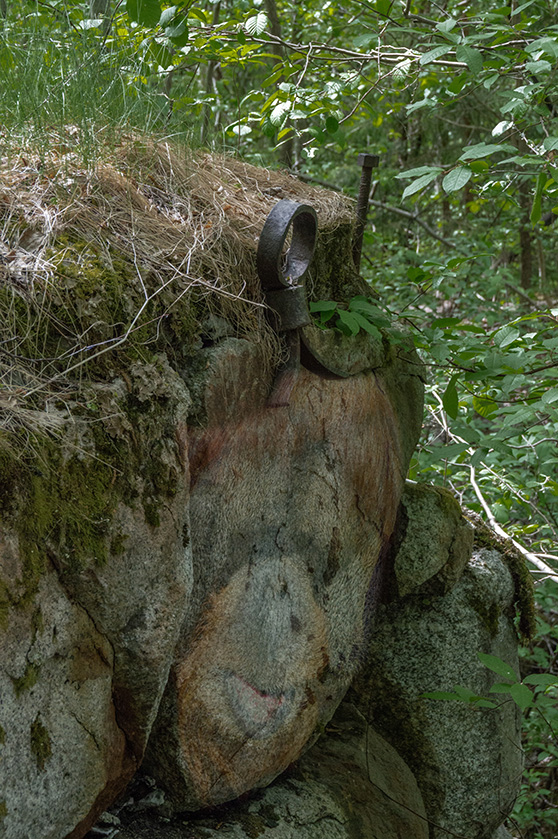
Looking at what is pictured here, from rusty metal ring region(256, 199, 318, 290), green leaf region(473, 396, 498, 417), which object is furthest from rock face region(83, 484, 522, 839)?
rusty metal ring region(256, 199, 318, 290)

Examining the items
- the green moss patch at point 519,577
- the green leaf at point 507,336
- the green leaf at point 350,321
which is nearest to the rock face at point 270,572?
the green leaf at point 350,321

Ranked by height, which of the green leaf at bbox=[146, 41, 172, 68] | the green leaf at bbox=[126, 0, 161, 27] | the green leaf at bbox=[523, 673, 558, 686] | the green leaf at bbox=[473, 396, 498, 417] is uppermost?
the green leaf at bbox=[126, 0, 161, 27]

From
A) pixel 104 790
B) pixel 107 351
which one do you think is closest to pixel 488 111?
pixel 107 351

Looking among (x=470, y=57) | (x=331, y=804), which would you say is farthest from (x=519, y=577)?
(x=470, y=57)

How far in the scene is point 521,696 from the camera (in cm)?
238

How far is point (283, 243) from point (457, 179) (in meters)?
0.74

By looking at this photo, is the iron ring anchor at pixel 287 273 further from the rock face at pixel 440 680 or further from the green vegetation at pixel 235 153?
the rock face at pixel 440 680

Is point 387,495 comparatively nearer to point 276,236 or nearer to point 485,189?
point 276,236

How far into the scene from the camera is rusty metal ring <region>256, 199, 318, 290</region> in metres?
2.35

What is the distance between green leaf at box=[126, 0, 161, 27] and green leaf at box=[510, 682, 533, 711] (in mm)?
2759

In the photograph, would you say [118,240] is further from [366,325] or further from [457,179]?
[457,179]

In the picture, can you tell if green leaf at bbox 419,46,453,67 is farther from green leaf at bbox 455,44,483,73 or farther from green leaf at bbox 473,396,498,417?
green leaf at bbox 473,396,498,417

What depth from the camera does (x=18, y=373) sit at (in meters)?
1.88

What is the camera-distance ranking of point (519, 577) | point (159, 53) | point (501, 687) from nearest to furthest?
point (501, 687)
point (159, 53)
point (519, 577)
